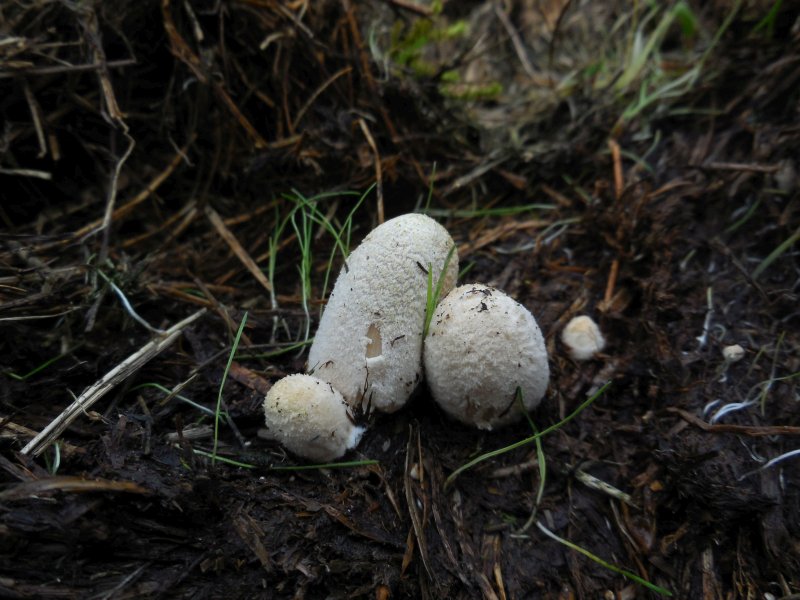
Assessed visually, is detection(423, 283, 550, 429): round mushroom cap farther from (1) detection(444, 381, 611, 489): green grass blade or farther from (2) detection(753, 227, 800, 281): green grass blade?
(2) detection(753, 227, 800, 281): green grass blade

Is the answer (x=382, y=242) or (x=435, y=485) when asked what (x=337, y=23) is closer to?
(x=382, y=242)

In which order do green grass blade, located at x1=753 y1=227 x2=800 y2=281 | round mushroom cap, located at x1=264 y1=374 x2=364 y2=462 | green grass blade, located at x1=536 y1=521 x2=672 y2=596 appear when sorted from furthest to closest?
1. green grass blade, located at x1=753 y1=227 x2=800 y2=281
2. round mushroom cap, located at x1=264 y1=374 x2=364 y2=462
3. green grass blade, located at x1=536 y1=521 x2=672 y2=596

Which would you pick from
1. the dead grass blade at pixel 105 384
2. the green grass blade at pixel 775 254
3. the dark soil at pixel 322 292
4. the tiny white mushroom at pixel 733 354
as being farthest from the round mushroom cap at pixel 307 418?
the green grass blade at pixel 775 254

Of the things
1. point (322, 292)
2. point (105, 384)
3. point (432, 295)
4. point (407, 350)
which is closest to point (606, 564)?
point (407, 350)

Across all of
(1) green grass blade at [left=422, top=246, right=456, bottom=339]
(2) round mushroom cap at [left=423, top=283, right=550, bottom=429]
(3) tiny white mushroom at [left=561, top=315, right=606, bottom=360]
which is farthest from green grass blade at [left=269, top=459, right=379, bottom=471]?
(3) tiny white mushroom at [left=561, top=315, right=606, bottom=360]

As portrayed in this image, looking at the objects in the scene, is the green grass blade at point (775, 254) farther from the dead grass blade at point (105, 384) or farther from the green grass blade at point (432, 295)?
the dead grass blade at point (105, 384)

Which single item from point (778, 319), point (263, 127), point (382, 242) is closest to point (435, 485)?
point (382, 242)
